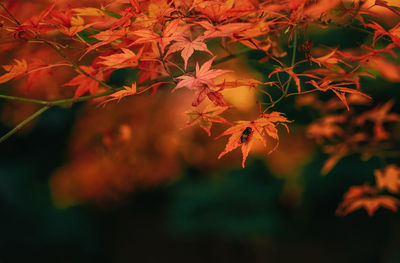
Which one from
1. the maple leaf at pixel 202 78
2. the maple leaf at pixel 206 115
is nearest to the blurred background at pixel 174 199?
the maple leaf at pixel 206 115

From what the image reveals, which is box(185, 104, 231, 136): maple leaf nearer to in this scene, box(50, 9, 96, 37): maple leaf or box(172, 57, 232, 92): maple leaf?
box(172, 57, 232, 92): maple leaf

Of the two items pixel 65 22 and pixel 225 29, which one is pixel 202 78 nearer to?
pixel 225 29

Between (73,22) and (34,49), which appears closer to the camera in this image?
(73,22)

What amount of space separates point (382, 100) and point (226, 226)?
206cm

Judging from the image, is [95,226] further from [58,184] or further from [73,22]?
[73,22]

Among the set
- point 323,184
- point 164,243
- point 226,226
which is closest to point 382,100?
point 323,184

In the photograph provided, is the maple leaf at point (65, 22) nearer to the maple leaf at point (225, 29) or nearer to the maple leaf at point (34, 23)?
the maple leaf at point (34, 23)

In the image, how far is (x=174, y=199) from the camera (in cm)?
365

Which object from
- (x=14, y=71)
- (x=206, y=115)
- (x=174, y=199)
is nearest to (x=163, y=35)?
(x=206, y=115)

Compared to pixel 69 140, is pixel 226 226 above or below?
below

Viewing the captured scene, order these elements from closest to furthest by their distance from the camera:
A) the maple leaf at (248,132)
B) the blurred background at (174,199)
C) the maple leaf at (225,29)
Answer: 1. the maple leaf at (225,29)
2. the maple leaf at (248,132)
3. the blurred background at (174,199)

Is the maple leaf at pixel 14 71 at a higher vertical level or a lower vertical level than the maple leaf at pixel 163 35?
lower

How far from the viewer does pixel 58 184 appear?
3.34 m

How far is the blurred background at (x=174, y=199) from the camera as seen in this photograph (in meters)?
3.15
